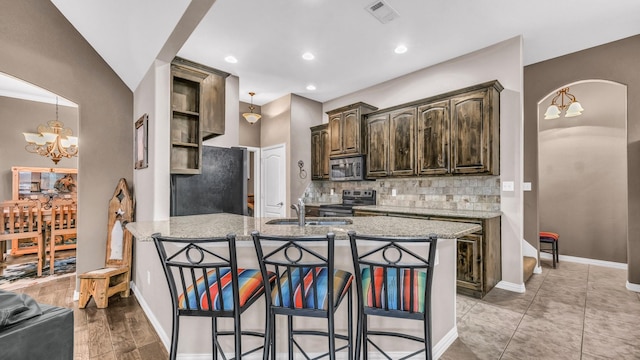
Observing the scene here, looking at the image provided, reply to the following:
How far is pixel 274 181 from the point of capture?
5.35m

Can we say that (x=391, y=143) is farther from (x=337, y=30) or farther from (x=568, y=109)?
(x=568, y=109)

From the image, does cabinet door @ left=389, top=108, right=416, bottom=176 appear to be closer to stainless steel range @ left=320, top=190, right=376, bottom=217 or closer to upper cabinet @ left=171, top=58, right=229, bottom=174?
stainless steel range @ left=320, top=190, right=376, bottom=217

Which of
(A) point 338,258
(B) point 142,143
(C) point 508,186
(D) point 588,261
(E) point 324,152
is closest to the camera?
(A) point 338,258

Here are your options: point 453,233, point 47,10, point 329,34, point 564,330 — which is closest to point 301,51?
point 329,34

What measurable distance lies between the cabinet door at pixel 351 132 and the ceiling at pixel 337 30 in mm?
757

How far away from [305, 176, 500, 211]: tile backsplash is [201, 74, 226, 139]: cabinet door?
2587 mm

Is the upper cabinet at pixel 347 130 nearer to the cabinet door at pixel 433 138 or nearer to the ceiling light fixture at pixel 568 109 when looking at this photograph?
the cabinet door at pixel 433 138

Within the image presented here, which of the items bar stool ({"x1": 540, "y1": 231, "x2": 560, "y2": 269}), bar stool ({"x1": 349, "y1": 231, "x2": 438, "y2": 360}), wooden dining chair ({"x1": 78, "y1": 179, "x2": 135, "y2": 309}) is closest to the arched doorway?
bar stool ({"x1": 540, "y1": 231, "x2": 560, "y2": 269})

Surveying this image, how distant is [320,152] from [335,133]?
584mm

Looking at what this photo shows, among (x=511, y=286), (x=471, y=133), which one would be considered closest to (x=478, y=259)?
(x=511, y=286)

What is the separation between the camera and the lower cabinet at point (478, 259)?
297 centimetres

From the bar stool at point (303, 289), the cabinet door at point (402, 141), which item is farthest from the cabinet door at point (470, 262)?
the bar stool at point (303, 289)

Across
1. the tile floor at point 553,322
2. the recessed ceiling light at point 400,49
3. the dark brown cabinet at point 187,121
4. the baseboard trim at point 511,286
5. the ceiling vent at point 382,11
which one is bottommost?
the tile floor at point 553,322

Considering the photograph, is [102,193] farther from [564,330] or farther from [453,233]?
[564,330]
